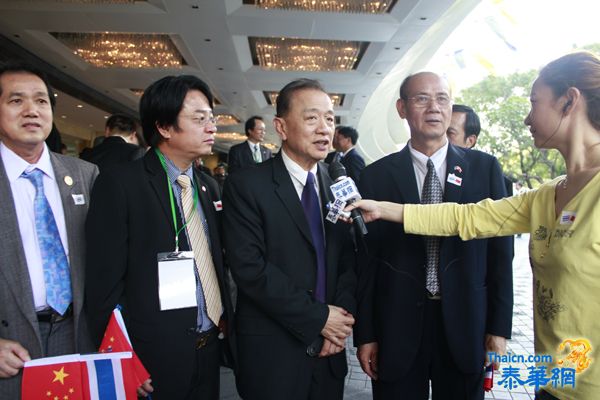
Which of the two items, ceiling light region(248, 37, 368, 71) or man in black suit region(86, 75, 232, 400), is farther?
ceiling light region(248, 37, 368, 71)

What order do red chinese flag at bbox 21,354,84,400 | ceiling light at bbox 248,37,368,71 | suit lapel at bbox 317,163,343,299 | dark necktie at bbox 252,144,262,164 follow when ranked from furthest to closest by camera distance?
ceiling light at bbox 248,37,368,71 < dark necktie at bbox 252,144,262,164 < suit lapel at bbox 317,163,343,299 < red chinese flag at bbox 21,354,84,400

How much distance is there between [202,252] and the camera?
172 centimetres

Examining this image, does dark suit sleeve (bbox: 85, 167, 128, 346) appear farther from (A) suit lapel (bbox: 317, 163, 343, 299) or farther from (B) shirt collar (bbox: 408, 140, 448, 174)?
(B) shirt collar (bbox: 408, 140, 448, 174)

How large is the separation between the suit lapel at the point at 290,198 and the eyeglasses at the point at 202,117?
0.39 metres

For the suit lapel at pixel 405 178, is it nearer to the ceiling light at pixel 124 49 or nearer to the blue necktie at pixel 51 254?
the blue necktie at pixel 51 254

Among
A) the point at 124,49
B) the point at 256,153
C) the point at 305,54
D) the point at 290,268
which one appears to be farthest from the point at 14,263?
the point at 305,54

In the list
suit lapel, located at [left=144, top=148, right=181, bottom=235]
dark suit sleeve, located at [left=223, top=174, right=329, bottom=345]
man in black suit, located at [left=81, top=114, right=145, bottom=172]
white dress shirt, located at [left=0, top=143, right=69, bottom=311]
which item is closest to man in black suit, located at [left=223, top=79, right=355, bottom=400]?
dark suit sleeve, located at [left=223, top=174, right=329, bottom=345]

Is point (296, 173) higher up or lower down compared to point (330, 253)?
higher up

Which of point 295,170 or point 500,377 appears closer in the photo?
point 295,170

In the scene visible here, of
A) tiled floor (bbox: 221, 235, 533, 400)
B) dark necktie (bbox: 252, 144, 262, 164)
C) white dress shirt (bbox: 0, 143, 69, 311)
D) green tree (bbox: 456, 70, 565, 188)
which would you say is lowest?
tiled floor (bbox: 221, 235, 533, 400)

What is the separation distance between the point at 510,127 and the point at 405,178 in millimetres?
13525

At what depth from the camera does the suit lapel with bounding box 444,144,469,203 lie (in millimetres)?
1753

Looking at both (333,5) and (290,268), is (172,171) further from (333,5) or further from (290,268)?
(333,5)

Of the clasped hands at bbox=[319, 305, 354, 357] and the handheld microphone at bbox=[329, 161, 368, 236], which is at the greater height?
the handheld microphone at bbox=[329, 161, 368, 236]
